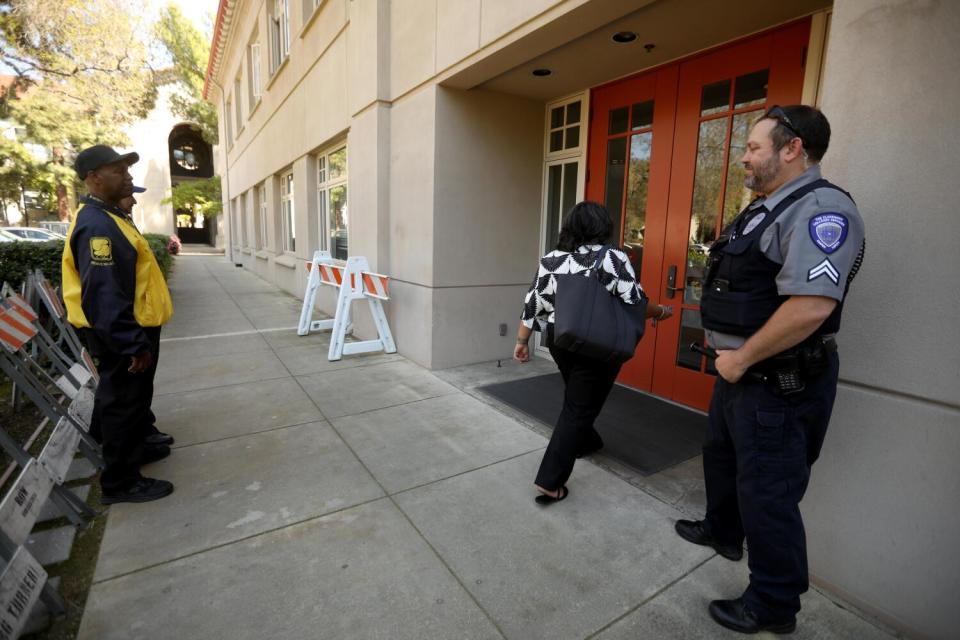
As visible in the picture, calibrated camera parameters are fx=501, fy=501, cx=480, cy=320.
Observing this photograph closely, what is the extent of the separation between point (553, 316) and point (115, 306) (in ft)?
7.73

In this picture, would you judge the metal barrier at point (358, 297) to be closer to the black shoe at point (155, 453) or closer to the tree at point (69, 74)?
the black shoe at point (155, 453)

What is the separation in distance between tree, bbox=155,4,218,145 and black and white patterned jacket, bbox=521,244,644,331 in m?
34.7

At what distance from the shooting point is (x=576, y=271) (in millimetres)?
2570

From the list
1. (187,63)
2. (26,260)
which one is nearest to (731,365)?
(26,260)

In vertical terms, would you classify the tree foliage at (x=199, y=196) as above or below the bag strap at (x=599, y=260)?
above

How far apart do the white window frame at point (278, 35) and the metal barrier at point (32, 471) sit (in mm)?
9266

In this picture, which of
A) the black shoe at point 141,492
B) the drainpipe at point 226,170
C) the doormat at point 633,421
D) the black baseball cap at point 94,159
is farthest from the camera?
the drainpipe at point 226,170

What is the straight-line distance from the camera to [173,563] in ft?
7.84

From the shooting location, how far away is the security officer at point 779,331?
170 centimetres

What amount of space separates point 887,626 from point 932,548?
16.6 inches

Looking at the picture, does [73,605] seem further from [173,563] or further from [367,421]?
[367,421]

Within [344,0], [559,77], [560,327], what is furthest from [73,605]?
[344,0]

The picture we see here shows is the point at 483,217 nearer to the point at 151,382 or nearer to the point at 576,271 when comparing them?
the point at 576,271

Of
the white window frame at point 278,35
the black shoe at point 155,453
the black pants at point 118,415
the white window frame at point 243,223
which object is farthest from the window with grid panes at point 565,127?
the white window frame at point 243,223
